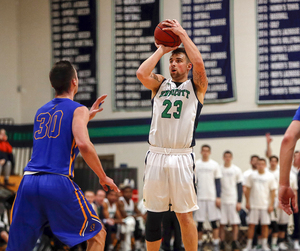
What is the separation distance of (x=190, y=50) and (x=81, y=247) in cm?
548

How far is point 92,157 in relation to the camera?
3055 millimetres

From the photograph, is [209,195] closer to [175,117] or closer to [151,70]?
[175,117]

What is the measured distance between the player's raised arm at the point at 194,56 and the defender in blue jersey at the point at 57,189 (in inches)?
53.0

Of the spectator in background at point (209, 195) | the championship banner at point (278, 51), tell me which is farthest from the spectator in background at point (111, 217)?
the championship banner at point (278, 51)

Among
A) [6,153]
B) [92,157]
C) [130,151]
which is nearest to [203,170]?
[130,151]

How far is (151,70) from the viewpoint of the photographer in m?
4.12

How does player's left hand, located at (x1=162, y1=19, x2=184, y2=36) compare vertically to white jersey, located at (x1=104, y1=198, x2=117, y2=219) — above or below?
above

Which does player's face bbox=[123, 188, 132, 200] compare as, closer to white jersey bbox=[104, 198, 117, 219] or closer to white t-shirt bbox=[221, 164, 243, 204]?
white jersey bbox=[104, 198, 117, 219]

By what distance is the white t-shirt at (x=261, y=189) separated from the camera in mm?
8750

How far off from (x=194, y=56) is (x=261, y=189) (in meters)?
5.54

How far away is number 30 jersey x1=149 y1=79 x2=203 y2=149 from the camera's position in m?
4.04

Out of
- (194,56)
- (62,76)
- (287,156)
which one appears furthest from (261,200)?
(287,156)

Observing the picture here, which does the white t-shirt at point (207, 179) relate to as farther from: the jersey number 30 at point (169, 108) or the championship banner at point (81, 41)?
the jersey number 30 at point (169, 108)

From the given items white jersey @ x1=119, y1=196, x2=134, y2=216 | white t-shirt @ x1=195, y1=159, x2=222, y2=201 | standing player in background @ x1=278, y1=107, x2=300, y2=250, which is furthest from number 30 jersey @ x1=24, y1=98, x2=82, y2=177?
white t-shirt @ x1=195, y1=159, x2=222, y2=201
